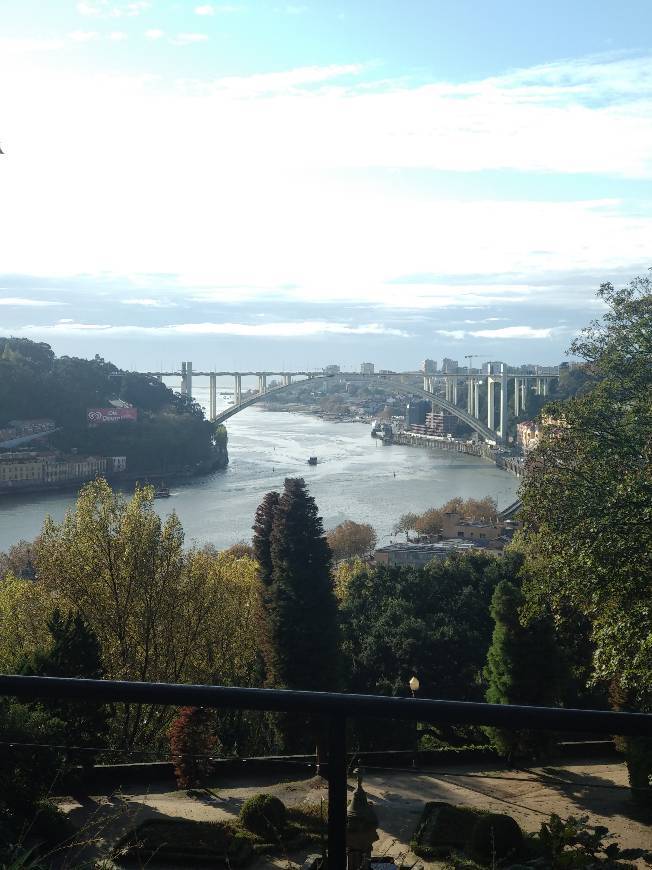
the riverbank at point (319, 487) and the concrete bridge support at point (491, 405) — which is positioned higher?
the concrete bridge support at point (491, 405)

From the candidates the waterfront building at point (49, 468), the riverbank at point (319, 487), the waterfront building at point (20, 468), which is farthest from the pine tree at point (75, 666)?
the waterfront building at point (20, 468)

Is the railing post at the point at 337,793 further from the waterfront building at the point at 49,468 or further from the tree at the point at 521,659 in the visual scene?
the waterfront building at the point at 49,468

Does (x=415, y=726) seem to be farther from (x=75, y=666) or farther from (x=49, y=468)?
(x=49, y=468)

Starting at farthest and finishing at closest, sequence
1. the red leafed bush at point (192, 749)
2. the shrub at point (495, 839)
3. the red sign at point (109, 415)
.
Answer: the red sign at point (109, 415), the red leafed bush at point (192, 749), the shrub at point (495, 839)

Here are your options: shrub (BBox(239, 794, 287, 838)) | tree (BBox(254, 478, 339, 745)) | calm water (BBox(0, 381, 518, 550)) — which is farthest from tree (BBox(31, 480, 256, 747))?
calm water (BBox(0, 381, 518, 550))

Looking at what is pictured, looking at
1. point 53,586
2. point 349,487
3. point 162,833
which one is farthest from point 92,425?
point 162,833

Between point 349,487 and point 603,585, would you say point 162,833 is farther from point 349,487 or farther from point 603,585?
point 349,487
